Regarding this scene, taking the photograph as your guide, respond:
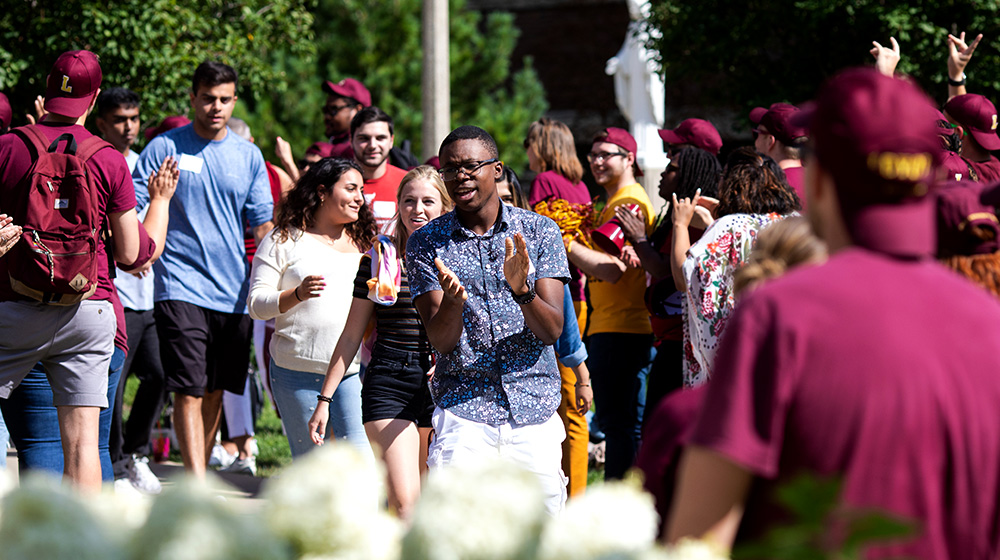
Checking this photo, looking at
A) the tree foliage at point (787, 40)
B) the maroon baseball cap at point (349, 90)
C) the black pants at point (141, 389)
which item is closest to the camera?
the black pants at point (141, 389)

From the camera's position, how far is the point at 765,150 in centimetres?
529

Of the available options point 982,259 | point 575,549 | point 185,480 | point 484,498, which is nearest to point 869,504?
point 575,549

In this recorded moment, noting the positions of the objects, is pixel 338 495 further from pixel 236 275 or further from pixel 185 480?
pixel 236 275

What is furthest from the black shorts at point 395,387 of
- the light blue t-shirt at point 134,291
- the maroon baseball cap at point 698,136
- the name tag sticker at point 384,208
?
the light blue t-shirt at point 134,291

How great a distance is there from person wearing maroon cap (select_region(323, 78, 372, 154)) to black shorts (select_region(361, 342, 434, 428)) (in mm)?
3125

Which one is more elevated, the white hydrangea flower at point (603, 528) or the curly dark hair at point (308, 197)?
the curly dark hair at point (308, 197)

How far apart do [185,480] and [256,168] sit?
4649 millimetres

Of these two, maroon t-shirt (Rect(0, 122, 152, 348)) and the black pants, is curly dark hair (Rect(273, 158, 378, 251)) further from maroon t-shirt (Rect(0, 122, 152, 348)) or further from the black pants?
the black pants

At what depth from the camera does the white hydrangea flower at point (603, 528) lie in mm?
1399

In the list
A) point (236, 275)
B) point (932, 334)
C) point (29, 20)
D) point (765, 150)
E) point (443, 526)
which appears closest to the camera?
point (443, 526)

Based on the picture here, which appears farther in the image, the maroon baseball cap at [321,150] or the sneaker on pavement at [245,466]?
the maroon baseball cap at [321,150]

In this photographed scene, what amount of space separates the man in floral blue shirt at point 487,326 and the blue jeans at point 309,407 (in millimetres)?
948

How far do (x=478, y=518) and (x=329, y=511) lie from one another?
9.0 inches

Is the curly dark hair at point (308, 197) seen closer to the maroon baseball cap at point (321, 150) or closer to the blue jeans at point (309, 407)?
the blue jeans at point (309, 407)
